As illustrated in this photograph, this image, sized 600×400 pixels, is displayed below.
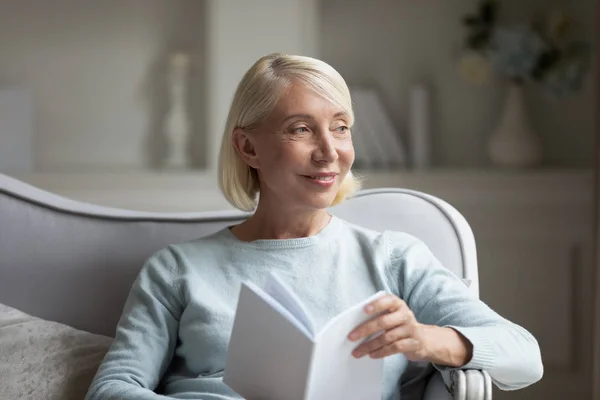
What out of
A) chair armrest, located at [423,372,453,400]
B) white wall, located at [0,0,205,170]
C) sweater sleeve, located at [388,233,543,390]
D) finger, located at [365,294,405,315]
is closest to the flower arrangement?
white wall, located at [0,0,205,170]

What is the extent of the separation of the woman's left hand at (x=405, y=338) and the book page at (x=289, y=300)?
0.25 ft

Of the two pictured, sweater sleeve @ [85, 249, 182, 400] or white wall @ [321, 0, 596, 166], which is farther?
white wall @ [321, 0, 596, 166]

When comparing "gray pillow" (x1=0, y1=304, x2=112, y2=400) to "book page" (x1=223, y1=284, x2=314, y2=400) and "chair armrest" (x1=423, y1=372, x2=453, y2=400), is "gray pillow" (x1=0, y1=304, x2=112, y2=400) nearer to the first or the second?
"book page" (x1=223, y1=284, x2=314, y2=400)

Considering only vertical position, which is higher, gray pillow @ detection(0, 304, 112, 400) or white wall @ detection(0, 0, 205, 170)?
white wall @ detection(0, 0, 205, 170)

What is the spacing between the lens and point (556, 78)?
3.16m

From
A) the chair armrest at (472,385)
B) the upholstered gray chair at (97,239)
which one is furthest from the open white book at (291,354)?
the upholstered gray chair at (97,239)

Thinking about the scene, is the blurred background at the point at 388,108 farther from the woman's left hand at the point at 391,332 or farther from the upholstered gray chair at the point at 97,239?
the woman's left hand at the point at 391,332

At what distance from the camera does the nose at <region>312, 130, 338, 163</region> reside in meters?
1.58

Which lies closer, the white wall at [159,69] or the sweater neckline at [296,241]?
the sweater neckline at [296,241]

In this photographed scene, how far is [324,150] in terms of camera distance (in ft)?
5.19

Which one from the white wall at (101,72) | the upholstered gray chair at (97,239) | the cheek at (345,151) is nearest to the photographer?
the cheek at (345,151)

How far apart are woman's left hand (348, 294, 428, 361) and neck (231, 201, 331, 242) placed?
1.17 feet

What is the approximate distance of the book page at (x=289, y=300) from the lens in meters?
1.26

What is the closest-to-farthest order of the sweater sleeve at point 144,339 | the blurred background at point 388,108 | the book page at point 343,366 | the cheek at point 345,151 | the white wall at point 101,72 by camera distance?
1. the book page at point 343,366
2. the sweater sleeve at point 144,339
3. the cheek at point 345,151
4. the blurred background at point 388,108
5. the white wall at point 101,72
